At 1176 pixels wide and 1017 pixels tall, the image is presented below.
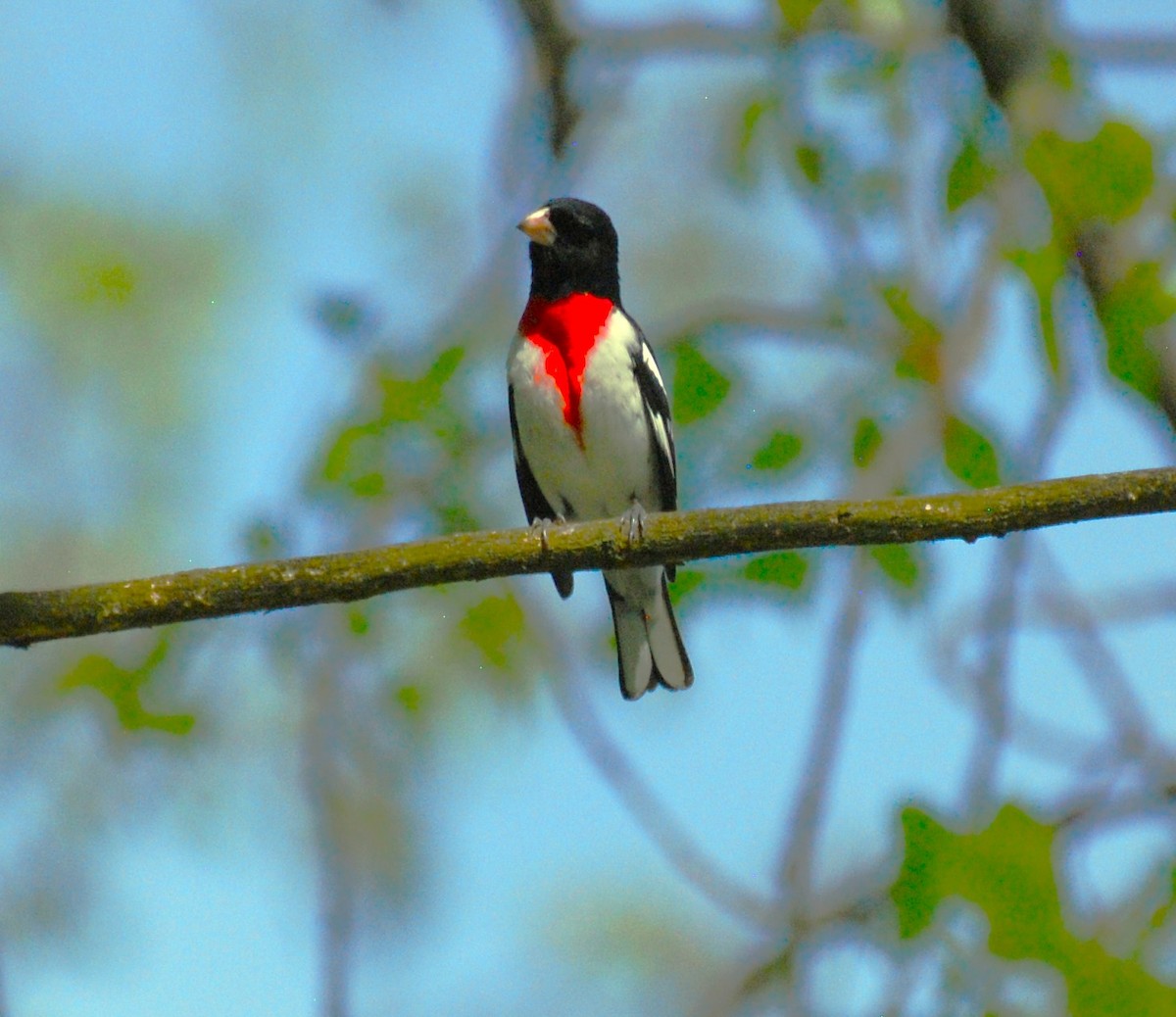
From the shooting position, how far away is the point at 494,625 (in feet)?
14.7

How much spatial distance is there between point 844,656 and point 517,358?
6.58 ft

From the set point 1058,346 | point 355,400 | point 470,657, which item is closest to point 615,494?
point 470,657

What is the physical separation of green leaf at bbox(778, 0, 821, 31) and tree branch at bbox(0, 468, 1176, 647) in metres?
1.66

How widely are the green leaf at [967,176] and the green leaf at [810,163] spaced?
60 centimetres

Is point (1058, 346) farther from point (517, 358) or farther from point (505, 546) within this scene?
point (517, 358)

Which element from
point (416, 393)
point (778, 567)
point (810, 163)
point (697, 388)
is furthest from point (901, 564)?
point (416, 393)

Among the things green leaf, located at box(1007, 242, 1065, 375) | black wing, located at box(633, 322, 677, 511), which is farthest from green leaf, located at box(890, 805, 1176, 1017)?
black wing, located at box(633, 322, 677, 511)

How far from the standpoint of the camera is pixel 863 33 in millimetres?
4320

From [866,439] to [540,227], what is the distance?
1.85 metres

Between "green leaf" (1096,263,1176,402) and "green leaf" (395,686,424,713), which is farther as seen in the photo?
"green leaf" (395,686,424,713)

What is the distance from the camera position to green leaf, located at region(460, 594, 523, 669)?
4.49 m

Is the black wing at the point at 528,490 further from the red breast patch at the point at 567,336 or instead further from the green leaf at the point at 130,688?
the green leaf at the point at 130,688

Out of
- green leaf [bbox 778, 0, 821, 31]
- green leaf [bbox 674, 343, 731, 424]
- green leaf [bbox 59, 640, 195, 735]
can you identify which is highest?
green leaf [bbox 778, 0, 821, 31]

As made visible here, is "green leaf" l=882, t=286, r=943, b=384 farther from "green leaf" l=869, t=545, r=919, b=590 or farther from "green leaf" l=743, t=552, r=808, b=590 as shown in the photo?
"green leaf" l=743, t=552, r=808, b=590
